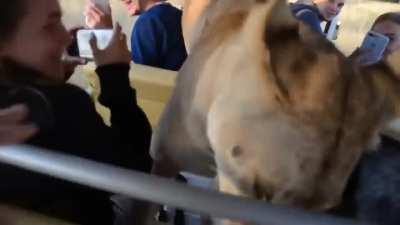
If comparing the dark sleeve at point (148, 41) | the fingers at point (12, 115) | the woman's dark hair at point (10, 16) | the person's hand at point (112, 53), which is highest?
the woman's dark hair at point (10, 16)

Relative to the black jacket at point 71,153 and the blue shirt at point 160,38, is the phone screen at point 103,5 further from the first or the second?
the blue shirt at point 160,38

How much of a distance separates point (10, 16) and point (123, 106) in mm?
234

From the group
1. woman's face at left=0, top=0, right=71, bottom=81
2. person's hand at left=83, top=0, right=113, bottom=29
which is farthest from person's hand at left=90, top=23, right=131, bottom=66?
person's hand at left=83, top=0, right=113, bottom=29

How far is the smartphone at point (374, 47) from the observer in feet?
2.07

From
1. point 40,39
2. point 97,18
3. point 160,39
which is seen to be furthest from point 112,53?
point 160,39

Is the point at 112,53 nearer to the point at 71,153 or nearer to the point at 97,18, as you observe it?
the point at 71,153

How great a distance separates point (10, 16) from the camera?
648mm

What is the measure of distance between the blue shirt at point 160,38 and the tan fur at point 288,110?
0.94 metres

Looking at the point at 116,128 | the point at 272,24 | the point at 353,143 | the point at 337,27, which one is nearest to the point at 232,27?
the point at 272,24

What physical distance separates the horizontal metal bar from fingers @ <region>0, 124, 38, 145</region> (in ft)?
0.03

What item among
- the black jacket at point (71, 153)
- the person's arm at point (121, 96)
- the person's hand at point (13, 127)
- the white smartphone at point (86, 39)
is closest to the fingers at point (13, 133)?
the person's hand at point (13, 127)

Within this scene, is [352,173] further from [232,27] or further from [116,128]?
[116,128]

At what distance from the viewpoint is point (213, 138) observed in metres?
0.59

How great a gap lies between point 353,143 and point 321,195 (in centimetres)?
5
